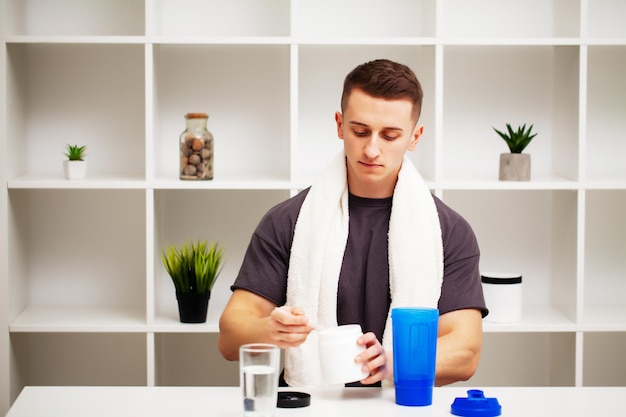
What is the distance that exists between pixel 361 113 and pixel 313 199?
30 cm

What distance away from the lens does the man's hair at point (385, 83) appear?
2092 mm

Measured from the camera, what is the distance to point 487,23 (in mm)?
3225

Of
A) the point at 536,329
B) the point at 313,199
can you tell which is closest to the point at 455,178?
the point at 536,329

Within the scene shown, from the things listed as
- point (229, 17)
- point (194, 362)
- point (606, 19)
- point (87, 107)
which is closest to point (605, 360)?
point (606, 19)

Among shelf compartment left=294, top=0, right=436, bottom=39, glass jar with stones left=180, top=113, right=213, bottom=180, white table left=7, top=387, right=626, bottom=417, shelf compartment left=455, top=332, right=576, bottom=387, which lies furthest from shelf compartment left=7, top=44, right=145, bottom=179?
white table left=7, top=387, right=626, bottom=417

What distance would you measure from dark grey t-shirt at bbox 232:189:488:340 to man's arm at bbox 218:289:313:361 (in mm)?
33

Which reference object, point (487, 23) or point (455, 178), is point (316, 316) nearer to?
point (455, 178)

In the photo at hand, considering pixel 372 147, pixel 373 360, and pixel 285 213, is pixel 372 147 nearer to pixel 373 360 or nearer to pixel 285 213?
pixel 285 213

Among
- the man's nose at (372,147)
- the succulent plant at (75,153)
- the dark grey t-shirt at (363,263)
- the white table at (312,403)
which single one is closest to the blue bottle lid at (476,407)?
the white table at (312,403)

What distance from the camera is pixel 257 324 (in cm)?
197

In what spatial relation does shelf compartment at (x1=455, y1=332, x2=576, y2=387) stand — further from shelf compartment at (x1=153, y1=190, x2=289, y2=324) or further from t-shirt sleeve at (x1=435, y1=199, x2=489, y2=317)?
t-shirt sleeve at (x1=435, y1=199, x2=489, y2=317)

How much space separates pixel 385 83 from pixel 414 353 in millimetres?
762

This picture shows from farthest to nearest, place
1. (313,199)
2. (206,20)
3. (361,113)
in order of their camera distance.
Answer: (206,20), (313,199), (361,113)

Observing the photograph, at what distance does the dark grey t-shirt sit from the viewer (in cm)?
217
